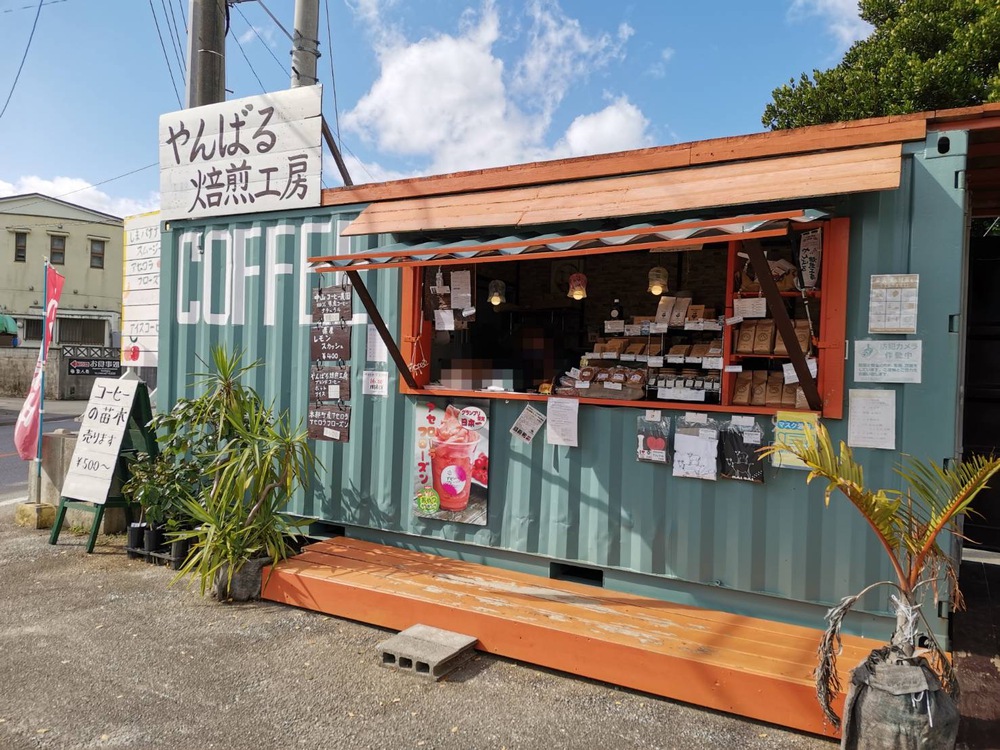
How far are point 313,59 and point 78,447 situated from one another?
531cm

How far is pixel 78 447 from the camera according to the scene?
595cm

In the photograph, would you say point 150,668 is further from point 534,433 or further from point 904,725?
point 904,725

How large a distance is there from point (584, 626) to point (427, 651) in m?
0.88

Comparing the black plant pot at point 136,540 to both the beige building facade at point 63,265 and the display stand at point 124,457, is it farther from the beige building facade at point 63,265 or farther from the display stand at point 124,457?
the beige building facade at point 63,265

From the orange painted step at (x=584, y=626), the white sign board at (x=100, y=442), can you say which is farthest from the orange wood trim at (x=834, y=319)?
the white sign board at (x=100, y=442)

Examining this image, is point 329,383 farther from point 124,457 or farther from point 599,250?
point 599,250

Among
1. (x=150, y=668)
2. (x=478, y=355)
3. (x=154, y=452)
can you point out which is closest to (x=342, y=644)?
(x=150, y=668)

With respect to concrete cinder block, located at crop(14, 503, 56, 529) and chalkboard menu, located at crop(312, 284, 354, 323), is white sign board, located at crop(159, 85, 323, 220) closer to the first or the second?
chalkboard menu, located at crop(312, 284, 354, 323)

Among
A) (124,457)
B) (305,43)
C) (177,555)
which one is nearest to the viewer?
(177,555)

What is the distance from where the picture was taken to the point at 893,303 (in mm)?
3604

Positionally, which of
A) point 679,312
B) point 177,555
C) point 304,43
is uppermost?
point 304,43

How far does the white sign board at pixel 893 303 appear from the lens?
11.7 feet

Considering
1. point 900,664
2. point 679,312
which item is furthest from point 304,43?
point 900,664

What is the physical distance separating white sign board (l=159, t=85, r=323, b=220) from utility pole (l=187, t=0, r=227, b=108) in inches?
33.6
